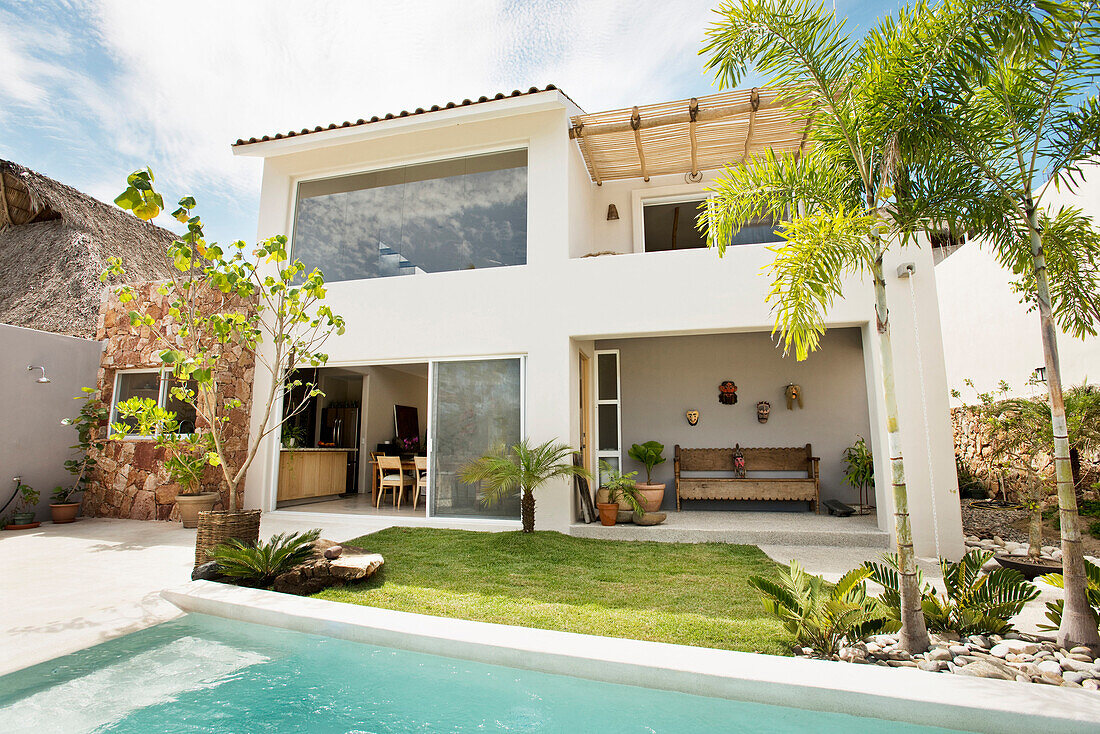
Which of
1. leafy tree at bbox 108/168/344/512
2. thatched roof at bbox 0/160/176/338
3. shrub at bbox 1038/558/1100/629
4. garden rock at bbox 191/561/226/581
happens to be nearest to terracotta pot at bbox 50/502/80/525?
leafy tree at bbox 108/168/344/512

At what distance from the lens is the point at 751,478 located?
29.3 feet

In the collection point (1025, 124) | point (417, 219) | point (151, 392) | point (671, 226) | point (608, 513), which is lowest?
point (608, 513)


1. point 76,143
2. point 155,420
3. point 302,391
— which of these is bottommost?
point 155,420

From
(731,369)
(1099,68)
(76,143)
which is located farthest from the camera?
(76,143)

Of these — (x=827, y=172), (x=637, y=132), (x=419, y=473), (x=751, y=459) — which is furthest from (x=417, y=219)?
(x=751, y=459)

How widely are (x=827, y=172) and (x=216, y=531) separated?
235 inches

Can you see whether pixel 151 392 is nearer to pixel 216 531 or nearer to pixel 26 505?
pixel 26 505

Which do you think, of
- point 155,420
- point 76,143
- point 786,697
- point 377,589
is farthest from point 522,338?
point 76,143

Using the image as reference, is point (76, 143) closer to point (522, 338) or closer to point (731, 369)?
point (522, 338)

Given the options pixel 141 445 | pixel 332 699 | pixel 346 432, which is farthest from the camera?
pixel 346 432

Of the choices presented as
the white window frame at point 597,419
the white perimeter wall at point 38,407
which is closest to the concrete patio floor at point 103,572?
the white perimeter wall at point 38,407

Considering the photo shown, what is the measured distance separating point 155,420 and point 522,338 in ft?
14.8

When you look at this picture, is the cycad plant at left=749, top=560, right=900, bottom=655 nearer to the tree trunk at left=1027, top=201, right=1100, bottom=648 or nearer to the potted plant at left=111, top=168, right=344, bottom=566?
the tree trunk at left=1027, top=201, right=1100, bottom=648

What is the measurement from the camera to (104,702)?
2.80 meters
